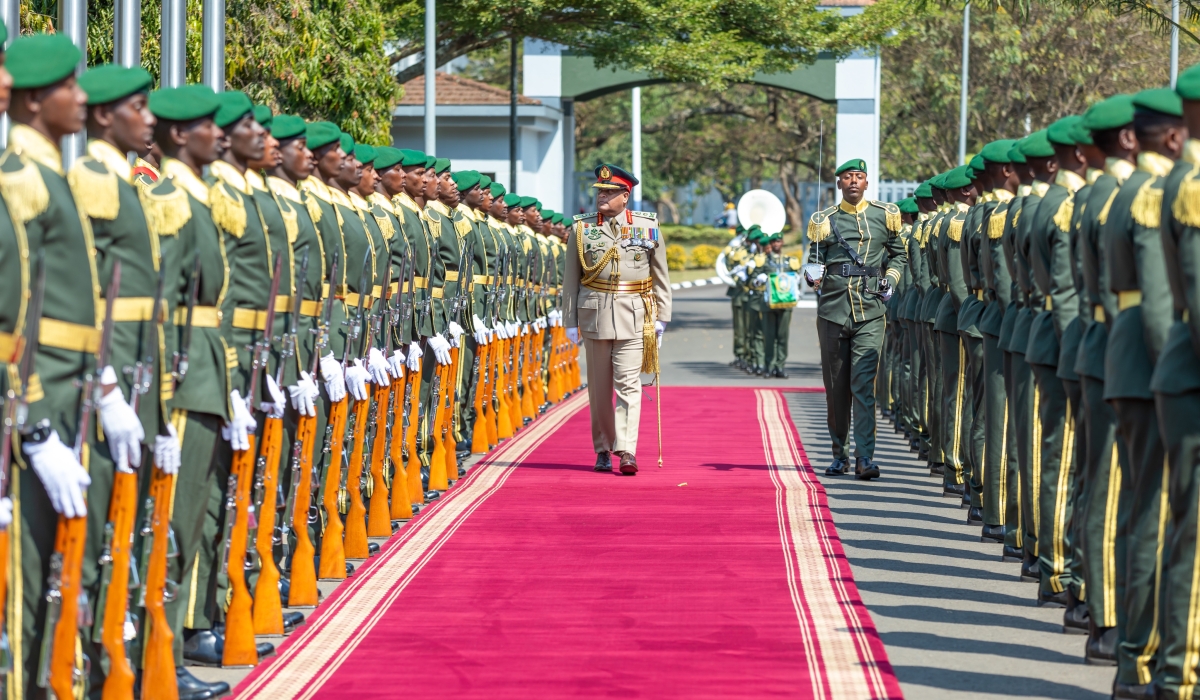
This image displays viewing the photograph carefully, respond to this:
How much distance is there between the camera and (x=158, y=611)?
585 cm

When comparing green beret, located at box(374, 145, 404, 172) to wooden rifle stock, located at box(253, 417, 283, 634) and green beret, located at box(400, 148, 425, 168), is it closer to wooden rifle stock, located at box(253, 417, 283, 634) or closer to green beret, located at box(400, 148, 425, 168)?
green beret, located at box(400, 148, 425, 168)

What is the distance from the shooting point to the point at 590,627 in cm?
717

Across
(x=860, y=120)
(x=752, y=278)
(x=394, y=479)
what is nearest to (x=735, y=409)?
(x=752, y=278)

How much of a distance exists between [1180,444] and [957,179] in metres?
6.74

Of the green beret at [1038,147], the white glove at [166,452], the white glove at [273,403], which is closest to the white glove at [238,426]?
the white glove at [273,403]

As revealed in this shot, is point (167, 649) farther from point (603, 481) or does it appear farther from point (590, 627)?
point (603, 481)

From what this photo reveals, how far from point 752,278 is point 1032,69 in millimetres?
20992

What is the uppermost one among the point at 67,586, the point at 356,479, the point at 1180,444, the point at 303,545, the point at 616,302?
the point at 616,302

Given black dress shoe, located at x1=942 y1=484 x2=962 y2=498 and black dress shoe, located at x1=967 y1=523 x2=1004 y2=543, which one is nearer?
black dress shoe, located at x1=967 y1=523 x2=1004 y2=543

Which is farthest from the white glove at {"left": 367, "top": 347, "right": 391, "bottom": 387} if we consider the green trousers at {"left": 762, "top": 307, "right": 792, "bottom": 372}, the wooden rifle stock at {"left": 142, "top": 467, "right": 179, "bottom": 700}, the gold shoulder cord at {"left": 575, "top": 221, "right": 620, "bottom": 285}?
the green trousers at {"left": 762, "top": 307, "right": 792, "bottom": 372}

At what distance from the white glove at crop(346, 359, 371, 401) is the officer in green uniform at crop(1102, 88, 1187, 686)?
3846mm

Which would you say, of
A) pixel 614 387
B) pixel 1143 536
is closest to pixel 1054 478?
pixel 1143 536

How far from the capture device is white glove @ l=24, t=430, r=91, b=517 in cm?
488

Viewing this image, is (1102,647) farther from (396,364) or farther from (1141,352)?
(396,364)
